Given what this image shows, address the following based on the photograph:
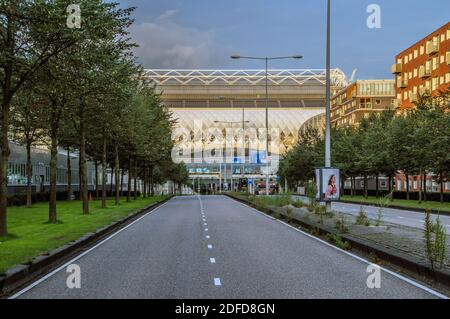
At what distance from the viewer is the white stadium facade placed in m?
163

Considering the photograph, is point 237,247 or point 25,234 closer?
point 237,247

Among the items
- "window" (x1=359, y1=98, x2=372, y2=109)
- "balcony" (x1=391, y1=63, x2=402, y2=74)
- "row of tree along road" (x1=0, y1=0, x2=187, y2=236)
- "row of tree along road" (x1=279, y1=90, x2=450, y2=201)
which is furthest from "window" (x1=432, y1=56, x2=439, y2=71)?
"row of tree along road" (x1=0, y1=0, x2=187, y2=236)

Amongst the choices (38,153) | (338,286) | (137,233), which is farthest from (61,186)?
(338,286)

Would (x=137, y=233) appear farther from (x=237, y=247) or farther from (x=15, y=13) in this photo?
(x=15, y=13)

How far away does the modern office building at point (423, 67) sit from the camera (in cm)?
8162

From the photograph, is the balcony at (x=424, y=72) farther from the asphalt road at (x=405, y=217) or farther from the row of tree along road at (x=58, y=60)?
the row of tree along road at (x=58, y=60)

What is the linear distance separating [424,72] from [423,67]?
3.25ft

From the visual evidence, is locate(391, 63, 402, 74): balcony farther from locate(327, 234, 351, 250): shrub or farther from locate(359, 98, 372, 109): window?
locate(327, 234, 351, 250): shrub

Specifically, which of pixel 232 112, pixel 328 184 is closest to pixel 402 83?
pixel 328 184

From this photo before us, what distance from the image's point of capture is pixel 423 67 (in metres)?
88.7

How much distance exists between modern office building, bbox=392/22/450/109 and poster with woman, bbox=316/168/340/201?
51.6 meters

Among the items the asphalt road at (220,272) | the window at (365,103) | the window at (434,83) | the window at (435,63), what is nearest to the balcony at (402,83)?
the window at (434,83)
